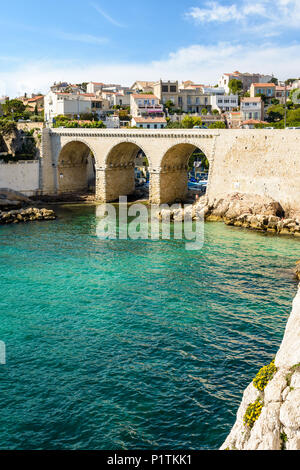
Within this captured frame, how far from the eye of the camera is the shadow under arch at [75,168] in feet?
241

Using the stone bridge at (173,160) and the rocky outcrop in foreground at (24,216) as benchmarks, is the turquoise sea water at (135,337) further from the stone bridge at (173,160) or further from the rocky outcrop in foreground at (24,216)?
the rocky outcrop in foreground at (24,216)

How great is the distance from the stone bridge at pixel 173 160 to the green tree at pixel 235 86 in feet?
200

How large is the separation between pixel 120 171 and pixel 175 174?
28.4ft

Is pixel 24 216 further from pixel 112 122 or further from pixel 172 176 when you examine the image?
pixel 112 122

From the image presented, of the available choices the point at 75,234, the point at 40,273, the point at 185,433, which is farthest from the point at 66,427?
the point at 75,234

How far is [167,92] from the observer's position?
117812mm

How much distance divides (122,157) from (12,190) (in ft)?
47.8

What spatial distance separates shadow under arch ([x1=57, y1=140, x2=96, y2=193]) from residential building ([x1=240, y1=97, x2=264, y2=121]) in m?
40.5

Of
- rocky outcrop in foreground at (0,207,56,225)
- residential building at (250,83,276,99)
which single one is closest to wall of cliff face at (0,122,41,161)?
rocky outcrop in foreground at (0,207,56,225)

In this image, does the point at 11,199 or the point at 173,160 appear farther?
the point at 11,199

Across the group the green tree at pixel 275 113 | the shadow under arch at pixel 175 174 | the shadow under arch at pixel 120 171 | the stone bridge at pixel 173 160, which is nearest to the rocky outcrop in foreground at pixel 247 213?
the stone bridge at pixel 173 160

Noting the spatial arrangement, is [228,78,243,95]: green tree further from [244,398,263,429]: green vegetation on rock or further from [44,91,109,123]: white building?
[244,398,263,429]: green vegetation on rock

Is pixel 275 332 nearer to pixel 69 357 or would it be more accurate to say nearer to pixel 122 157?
pixel 69 357

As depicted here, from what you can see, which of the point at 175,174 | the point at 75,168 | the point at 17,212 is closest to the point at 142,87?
the point at 75,168
